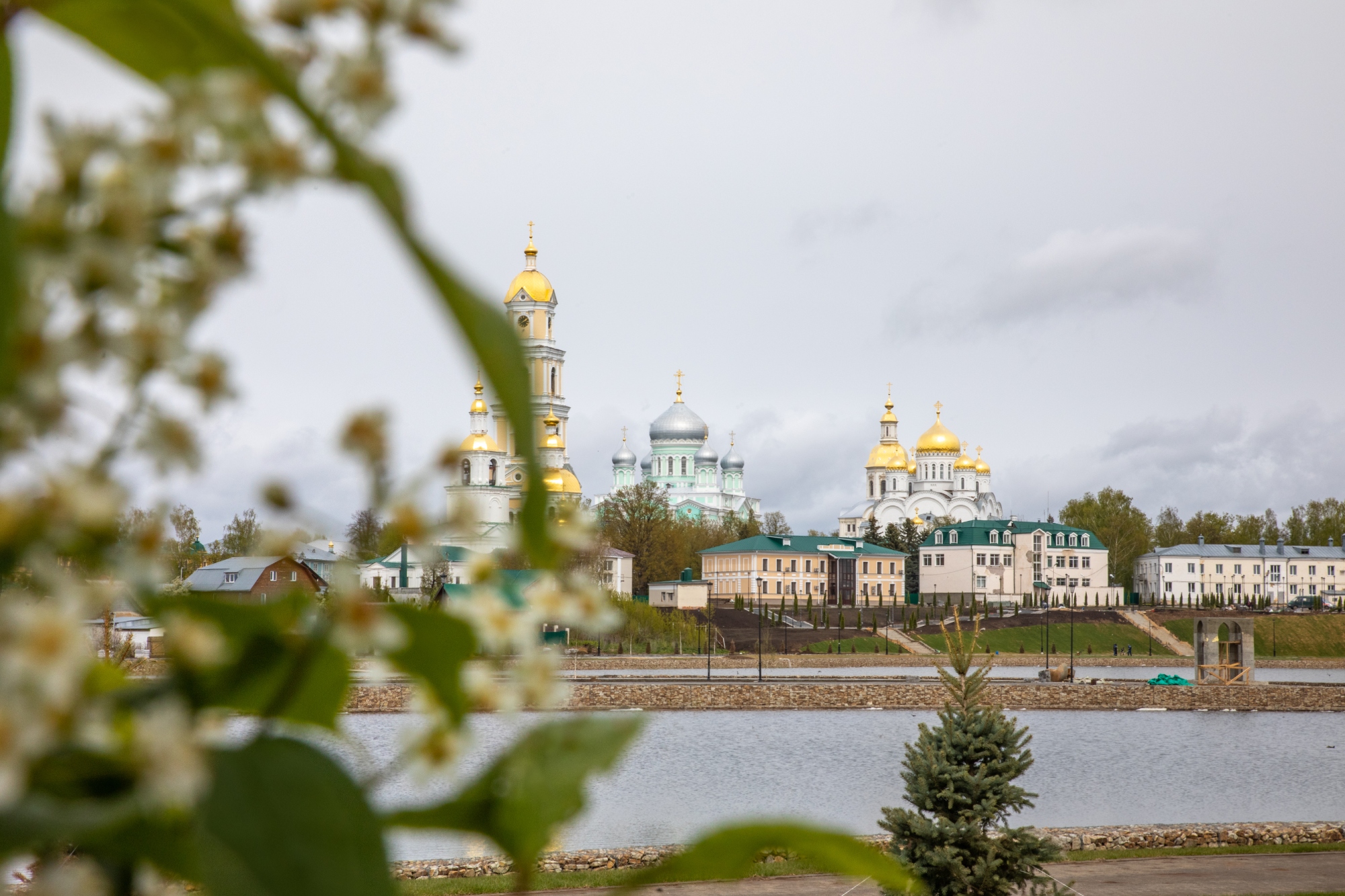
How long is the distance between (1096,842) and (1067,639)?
48.9m

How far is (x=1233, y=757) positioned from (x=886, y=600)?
4705cm

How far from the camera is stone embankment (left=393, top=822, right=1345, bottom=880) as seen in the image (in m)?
13.1

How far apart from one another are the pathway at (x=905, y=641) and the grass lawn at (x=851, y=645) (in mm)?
788

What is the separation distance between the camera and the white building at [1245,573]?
81.4m

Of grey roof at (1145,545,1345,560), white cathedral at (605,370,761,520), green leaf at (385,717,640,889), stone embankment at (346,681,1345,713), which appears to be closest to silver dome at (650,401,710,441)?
white cathedral at (605,370,761,520)

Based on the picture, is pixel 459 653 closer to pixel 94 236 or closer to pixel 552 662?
pixel 552 662

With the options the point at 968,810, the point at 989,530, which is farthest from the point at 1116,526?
the point at 968,810

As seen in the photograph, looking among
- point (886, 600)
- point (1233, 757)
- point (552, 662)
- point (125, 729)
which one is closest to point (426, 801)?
point (552, 662)

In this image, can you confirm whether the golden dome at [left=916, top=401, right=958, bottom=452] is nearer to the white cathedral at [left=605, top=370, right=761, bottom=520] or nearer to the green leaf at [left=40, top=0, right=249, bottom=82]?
the white cathedral at [left=605, top=370, right=761, bottom=520]

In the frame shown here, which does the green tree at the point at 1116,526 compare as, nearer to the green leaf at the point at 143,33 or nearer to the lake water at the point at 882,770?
the lake water at the point at 882,770

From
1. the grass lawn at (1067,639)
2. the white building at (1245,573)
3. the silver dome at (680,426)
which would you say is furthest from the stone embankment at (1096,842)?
the silver dome at (680,426)

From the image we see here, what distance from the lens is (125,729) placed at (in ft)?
1.75

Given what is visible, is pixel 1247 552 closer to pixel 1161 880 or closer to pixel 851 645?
pixel 851 645

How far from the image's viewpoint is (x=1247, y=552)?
82625 mm
